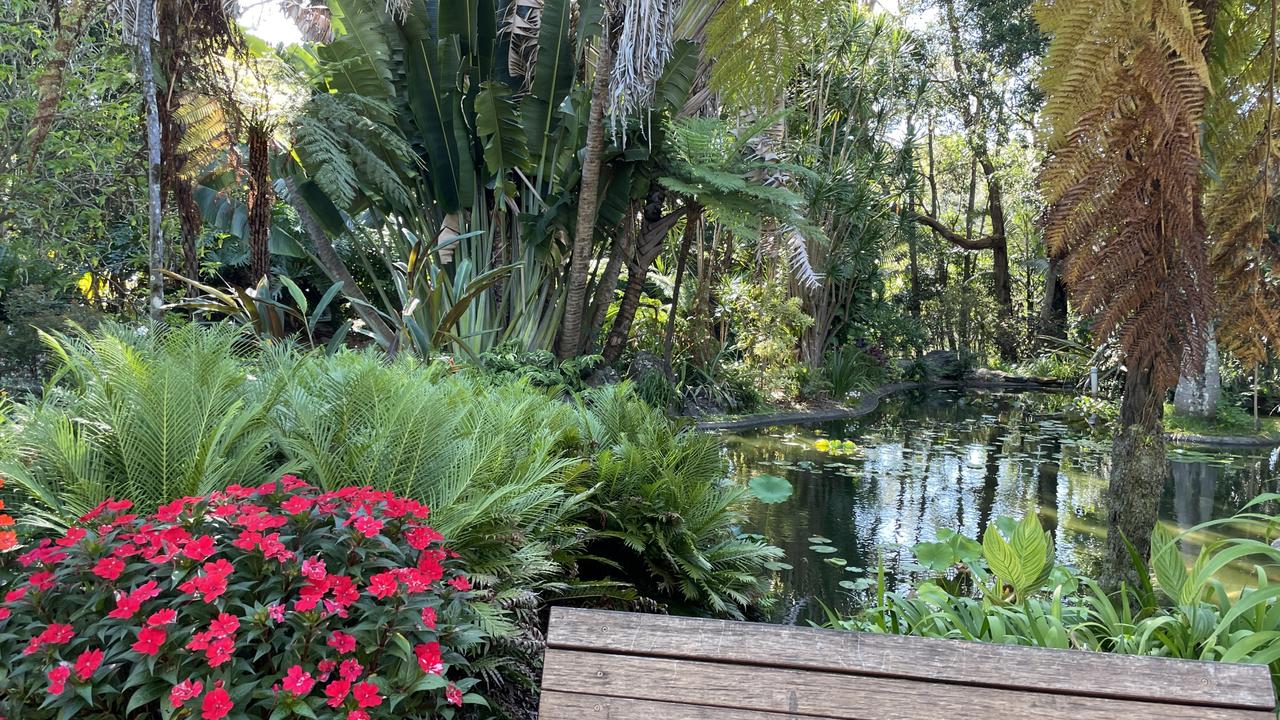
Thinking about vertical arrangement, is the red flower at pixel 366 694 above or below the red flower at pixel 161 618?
below

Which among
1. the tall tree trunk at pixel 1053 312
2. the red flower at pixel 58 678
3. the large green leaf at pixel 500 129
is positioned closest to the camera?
the red flower at pixel 58 678

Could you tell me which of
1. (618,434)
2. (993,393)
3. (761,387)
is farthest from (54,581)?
(993,393)

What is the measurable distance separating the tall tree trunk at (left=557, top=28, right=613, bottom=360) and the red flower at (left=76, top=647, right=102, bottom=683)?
20.4 feet

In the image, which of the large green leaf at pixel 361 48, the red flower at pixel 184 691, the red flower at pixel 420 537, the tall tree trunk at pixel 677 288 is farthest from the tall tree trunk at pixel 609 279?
the red flower at pixel 184 691

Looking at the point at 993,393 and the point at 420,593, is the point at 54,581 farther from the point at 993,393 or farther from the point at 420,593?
the point at 993,393

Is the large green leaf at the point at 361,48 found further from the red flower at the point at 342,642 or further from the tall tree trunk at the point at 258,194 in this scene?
the red flower at the point at 342,642

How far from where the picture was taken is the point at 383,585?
5.45 ft

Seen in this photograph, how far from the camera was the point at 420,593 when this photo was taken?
1.84 meters

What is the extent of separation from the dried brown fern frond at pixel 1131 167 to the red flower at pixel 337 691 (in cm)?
207

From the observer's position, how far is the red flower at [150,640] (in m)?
1.49

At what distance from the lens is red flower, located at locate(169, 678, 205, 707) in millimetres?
1477

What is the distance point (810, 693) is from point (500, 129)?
8172 millimetres

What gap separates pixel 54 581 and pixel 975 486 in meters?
6.92

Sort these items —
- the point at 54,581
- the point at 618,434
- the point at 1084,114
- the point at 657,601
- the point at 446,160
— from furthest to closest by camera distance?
the point at 446,160 < the point at 618,434 < the point at 657,601 < the point at 1084,114 < the point at 54,581
